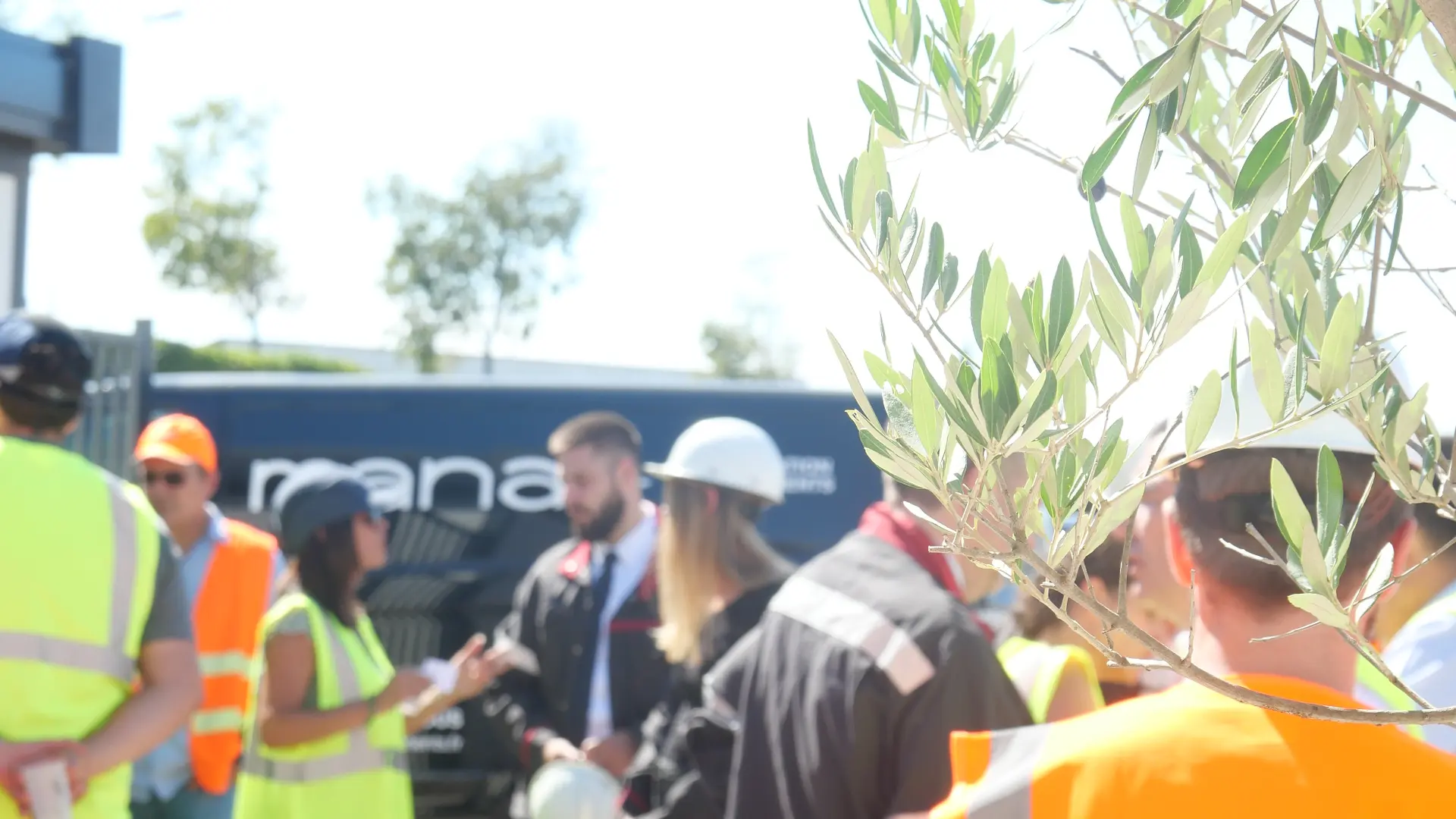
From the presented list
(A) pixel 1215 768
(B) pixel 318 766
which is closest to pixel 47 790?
(B) pixel 318 766

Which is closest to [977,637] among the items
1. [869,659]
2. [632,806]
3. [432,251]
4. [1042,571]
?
[869,659]

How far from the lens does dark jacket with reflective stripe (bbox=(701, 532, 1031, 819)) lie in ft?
6.82

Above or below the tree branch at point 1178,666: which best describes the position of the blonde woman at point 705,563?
below

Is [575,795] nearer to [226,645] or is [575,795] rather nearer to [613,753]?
[613,753]

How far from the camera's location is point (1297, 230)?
68 cm

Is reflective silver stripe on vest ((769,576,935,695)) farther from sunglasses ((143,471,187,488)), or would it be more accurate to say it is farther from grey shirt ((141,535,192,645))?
sunglasses ((143,471,187,488))

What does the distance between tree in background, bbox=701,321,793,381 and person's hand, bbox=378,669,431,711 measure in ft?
155

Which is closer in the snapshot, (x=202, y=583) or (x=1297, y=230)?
(x=1297, y=230)

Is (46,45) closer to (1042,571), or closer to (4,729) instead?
(4,729)

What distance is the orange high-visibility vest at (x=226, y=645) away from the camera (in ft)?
13.5

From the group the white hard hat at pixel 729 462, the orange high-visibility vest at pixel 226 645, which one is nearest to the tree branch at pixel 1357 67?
the white hard hat at pixel 729 462

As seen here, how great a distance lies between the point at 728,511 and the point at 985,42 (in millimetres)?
2886

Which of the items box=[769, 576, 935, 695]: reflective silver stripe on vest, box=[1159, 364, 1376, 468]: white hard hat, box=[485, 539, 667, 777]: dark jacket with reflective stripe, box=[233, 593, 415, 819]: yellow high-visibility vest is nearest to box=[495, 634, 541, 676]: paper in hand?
box=[485, 539, 667, 777]: dark jacket with reflective stripe

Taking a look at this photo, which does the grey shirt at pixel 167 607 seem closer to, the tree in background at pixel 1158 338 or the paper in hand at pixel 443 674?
the paper in hand at pixel 443 674
